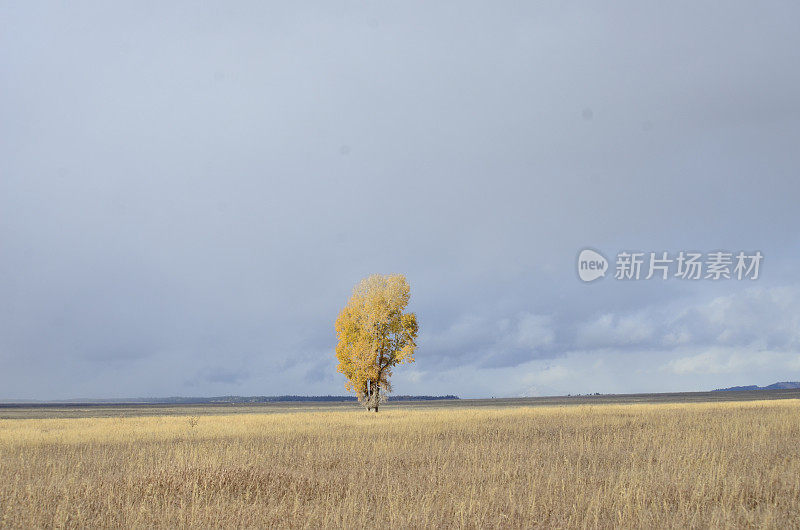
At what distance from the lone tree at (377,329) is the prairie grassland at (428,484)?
27199 mm

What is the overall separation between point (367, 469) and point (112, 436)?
17742 millimetres

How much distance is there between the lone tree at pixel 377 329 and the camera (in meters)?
49.2

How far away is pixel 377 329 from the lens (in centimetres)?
4947

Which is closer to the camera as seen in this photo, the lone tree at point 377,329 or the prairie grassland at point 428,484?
the prairie grassland at point 428,484

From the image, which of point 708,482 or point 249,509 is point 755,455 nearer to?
point 708,482

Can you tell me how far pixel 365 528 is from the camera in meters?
9.35

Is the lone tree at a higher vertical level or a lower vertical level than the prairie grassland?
higher

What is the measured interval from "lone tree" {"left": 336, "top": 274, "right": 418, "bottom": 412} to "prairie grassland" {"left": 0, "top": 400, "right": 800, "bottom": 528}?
27199 millimetres

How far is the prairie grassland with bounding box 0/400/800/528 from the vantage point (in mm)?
10078

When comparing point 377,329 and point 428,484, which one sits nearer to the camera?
point 428,484

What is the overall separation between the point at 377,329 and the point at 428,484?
3682 centimetres

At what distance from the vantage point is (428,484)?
12.7 metres

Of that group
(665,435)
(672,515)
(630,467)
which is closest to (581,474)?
(630,467)

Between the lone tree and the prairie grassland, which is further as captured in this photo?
the lone tree
